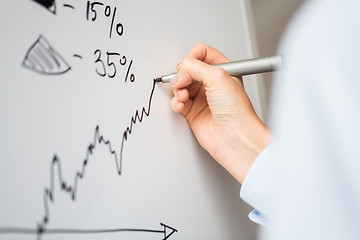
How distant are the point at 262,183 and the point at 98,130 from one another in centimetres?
17

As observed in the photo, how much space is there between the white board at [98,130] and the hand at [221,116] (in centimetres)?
2

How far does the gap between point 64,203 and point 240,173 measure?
204 mm

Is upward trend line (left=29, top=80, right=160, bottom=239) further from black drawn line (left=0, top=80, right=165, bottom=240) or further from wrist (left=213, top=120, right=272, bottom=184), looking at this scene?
wrist (left=213, top=120, right=272, bottom=184)

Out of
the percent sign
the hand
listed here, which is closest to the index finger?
the hand

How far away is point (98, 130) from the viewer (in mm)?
212

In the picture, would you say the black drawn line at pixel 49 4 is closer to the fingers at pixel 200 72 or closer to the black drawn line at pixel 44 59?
the black drawn line at pixel 44 59

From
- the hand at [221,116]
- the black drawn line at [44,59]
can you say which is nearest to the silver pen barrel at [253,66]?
the hand at [221,116]

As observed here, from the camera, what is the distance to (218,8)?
1.32 feet

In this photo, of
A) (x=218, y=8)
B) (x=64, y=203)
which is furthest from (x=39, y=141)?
(x=218, y=8)

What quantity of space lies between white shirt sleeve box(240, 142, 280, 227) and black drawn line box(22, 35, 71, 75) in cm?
20

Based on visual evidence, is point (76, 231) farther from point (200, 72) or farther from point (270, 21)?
point (270, 21)

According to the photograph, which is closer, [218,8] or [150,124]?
[150,124]

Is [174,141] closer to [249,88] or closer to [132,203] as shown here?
[132,203]

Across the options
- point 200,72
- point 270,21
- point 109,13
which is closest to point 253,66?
point 200,72
